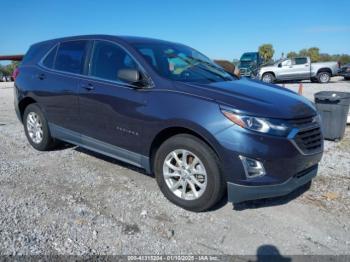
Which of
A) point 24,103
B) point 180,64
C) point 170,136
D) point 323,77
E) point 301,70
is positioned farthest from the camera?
point 323,77

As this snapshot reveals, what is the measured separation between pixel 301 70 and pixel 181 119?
21.3m

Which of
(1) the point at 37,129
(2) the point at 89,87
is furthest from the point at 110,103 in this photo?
(1) the point at 37,129

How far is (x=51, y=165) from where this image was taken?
5.22 m

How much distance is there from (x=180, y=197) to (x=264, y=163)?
1032 mm

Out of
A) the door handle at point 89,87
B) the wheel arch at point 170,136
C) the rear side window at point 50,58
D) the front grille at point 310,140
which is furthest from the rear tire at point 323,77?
the wheel arch at point 170,136

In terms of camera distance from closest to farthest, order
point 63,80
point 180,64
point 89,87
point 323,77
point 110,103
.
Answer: point 110,103
point 180,64
point 89,87
point 63,80
point 323,77

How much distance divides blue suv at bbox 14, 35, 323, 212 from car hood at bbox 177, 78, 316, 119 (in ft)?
0.04

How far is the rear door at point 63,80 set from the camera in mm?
4836

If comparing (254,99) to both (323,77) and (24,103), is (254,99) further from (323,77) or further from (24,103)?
(323,77)

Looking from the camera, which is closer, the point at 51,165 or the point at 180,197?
the point at 180,197

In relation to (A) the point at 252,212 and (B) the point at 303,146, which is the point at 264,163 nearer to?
(B) the point at 303,146

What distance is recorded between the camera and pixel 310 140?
3.61m

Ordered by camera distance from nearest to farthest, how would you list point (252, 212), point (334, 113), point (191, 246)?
point (191, 246)
point (252, 212)
point (334, 113)

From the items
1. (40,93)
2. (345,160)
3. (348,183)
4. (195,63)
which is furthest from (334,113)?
(40,93)
